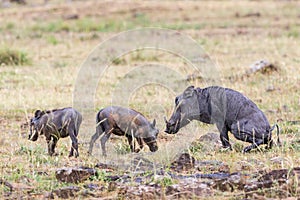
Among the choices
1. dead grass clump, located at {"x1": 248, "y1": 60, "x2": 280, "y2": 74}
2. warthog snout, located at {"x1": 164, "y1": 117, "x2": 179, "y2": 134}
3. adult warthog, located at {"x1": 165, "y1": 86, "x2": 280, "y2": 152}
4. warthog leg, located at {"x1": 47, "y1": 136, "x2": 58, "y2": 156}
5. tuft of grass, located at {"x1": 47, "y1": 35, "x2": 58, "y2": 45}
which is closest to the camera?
warthog leg, located at {"x1": 47, "y1": 136, "x2": 58, "y2": 156}

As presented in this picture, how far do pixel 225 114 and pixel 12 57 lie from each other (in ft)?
28.9

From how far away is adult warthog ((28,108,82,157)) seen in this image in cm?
725

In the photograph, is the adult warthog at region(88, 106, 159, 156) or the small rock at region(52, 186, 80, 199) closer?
the small rock at region(52, 186, 80, 199)

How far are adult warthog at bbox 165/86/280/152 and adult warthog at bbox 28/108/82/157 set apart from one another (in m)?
1.14

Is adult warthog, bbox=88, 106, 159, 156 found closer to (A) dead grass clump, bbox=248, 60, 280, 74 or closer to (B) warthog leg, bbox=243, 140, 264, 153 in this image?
(B) warthog leg, bbox=243, 140, 264, 153

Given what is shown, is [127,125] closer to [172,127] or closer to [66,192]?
[172,127]

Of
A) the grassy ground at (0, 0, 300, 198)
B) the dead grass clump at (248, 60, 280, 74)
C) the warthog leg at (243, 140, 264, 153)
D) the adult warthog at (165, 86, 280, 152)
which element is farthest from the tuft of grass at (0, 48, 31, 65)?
the warthog leg at (243, 140, 264, 153)

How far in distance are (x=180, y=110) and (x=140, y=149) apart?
84 centimetres

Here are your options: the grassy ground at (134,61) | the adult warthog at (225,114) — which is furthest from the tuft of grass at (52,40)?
the adult warthog at (225,114)

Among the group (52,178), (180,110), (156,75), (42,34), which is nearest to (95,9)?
(42,34)

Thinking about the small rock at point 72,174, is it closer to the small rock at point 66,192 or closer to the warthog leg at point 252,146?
the small rock at point 66,192

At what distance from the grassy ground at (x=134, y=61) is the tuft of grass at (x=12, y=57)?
0.08ft

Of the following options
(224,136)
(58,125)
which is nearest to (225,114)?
(224,136)

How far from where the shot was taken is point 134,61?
16.1 meters
